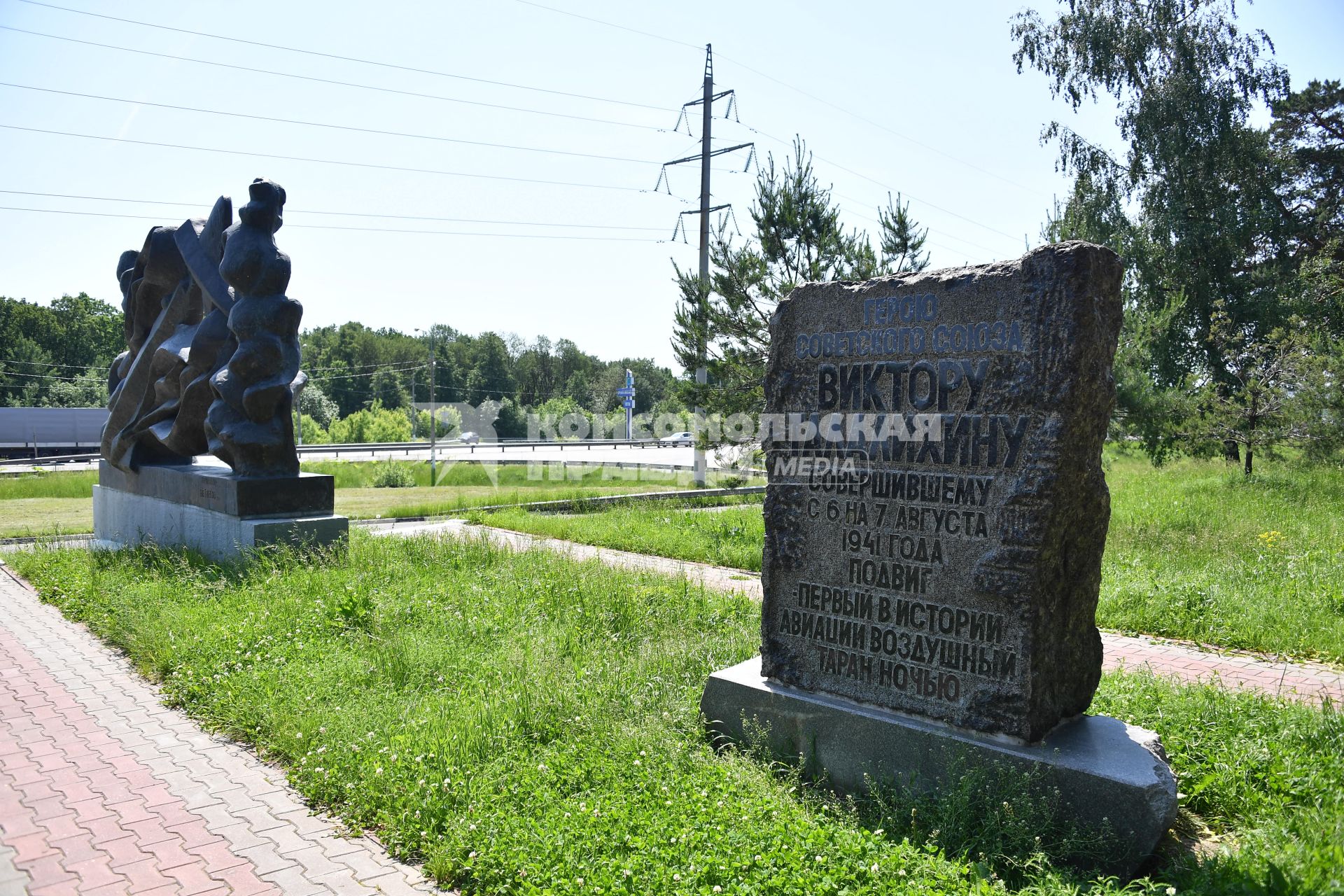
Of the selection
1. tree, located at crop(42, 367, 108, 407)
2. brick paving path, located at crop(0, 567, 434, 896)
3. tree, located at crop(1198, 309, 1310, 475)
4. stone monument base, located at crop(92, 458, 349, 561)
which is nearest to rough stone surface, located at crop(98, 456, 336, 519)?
stone monument base, located at crop(92, 458, 349, 561)

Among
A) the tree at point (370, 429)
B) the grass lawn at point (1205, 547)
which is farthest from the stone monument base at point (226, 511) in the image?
the tree at point (370, 429)

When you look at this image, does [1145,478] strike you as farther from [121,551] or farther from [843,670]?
[121,551]

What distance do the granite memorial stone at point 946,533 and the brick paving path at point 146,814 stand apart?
2.11 m

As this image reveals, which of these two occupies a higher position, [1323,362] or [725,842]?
[1323,362]

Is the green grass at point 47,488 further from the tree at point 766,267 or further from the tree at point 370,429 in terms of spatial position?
the tree at point 370,429

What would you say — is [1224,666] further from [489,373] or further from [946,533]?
[489,373]

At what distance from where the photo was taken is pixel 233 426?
9398mm

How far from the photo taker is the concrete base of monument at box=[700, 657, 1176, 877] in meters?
3.40

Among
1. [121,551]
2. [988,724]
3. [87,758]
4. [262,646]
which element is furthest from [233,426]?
[988,724]

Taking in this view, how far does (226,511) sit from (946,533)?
8.10 meters

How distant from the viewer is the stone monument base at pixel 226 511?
9055 millimetres

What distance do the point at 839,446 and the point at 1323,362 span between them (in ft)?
46.6

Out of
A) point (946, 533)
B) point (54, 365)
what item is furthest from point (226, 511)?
point (54, 365)

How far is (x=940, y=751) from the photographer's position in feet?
12.9
